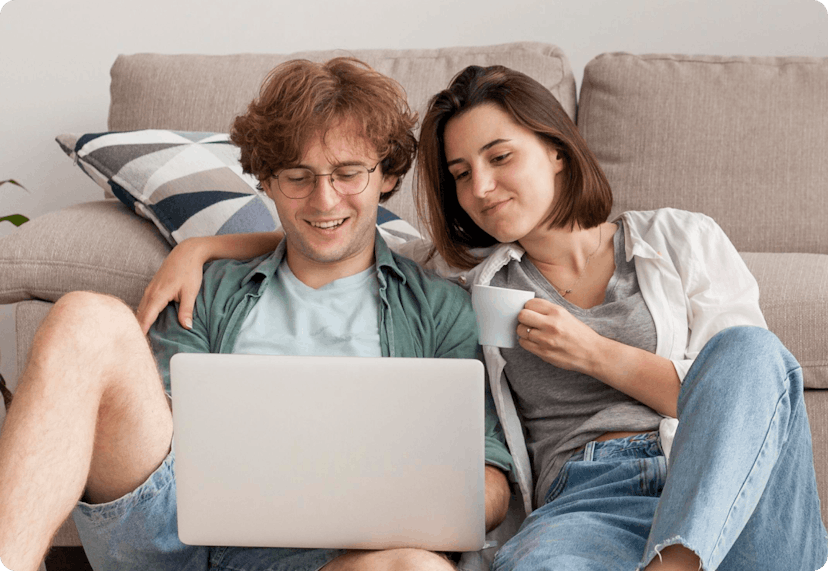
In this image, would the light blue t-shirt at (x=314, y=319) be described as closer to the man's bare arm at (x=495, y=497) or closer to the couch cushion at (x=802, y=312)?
the man's bare arm at (x=495, y=497)

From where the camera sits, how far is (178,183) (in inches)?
66.1

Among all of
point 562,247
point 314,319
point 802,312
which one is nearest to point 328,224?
point 314,319

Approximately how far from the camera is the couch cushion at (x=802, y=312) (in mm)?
1501

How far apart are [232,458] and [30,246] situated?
2.82ft

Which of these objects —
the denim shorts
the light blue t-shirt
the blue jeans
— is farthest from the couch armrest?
the blue jeans

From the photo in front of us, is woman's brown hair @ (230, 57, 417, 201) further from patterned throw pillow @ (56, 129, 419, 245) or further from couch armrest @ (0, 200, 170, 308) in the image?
couch armrest @ (0, 200, 170, 308)

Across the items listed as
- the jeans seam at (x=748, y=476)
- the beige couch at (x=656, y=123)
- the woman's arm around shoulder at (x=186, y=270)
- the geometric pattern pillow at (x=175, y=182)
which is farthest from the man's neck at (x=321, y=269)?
the jeans seam at (x=748, y=476)

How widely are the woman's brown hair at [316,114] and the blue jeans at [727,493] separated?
716 millimetres

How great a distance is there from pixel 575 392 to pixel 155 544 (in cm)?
72

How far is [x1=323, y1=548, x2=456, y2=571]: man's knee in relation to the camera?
100 centimetres

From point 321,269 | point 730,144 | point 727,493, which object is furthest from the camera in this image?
point 730,144

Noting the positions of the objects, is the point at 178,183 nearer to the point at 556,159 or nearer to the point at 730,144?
the point at 556,159

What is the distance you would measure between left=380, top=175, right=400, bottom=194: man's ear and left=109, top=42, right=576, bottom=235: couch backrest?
1.37ft

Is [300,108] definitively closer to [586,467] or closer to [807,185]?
[586,467]
